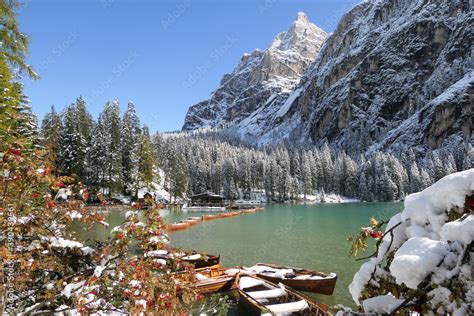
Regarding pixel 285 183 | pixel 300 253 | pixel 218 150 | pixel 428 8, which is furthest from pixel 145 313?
pixel 428 8

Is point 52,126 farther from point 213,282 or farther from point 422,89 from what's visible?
point 422,89

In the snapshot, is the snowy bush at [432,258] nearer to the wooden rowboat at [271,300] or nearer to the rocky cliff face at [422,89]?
the wooden rowboat at [271,300]

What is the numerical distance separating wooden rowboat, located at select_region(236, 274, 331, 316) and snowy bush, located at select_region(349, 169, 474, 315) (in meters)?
10.0

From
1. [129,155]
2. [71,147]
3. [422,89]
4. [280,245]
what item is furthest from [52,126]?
[422,89]

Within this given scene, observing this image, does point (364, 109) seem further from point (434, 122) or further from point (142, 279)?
point (142, 279)

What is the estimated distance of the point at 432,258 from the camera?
220cm

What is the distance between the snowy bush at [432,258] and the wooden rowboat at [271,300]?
10043mm

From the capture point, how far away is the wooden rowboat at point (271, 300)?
45.5ft

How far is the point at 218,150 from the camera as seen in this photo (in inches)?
5591

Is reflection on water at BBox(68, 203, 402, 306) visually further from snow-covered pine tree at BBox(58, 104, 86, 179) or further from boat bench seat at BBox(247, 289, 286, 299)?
snow-covered pine tree at BBox(58, 104, 86, 179)

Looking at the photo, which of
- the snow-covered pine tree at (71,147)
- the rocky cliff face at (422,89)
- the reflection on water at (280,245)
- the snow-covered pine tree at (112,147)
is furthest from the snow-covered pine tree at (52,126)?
the rocky cliff face at (422,89)

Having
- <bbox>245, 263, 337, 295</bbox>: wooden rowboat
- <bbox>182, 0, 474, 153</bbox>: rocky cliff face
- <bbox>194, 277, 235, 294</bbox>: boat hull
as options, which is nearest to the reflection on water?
<bbox>245, 263, 337, 295</bbox>: wooden rowboat

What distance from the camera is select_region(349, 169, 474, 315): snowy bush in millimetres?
2131

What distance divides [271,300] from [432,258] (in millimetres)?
15366
